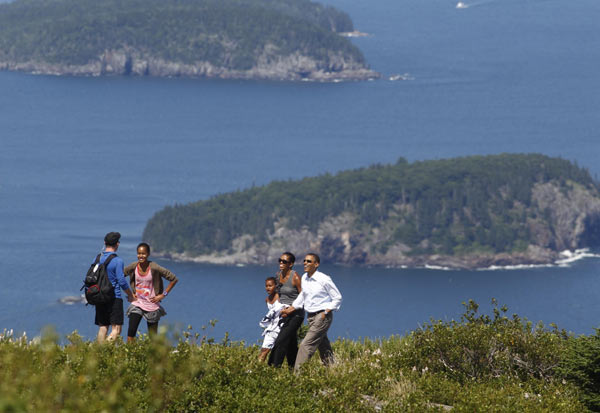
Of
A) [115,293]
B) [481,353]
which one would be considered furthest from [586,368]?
[115,293]

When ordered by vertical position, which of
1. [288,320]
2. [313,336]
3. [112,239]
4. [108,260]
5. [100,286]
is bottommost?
[313,336]

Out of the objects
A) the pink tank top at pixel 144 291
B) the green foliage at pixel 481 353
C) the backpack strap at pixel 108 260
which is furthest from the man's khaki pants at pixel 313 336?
the backpack strap at pixel 108 260

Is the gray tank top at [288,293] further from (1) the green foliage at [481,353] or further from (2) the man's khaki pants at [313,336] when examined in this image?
(1) the green foliage at [481,353]

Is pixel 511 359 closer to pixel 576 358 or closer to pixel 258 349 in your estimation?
pixel 576 358

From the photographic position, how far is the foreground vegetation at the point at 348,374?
19.2 meters

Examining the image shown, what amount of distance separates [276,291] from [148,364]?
14.5 ft

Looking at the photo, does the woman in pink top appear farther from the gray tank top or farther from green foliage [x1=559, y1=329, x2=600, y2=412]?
green foliage [x1=559, y1=329, x2=600, y2=412]

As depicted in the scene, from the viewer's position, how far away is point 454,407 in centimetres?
2091

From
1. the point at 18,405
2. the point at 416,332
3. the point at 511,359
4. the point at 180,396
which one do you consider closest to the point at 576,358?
the point at 511,359

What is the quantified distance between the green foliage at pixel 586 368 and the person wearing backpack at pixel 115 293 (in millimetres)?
8922

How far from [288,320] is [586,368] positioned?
19.8 feet

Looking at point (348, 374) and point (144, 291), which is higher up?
point (144, 291)

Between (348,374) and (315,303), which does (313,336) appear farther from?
(348,374)

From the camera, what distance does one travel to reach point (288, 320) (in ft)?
78.4
